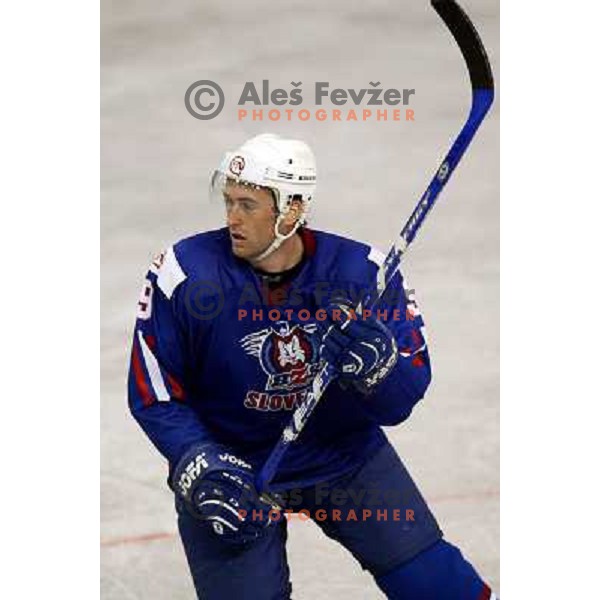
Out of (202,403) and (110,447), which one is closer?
(202,403)

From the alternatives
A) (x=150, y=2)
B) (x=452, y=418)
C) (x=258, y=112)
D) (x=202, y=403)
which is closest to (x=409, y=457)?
(x=452, y=418)

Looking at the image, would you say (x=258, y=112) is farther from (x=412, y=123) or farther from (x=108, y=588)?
(x=108, y=588)

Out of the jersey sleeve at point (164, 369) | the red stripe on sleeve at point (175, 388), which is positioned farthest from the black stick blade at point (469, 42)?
the red stripe on sleeve at point (175, 388)

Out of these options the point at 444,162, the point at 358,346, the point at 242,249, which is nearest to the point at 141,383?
the point at 242,249

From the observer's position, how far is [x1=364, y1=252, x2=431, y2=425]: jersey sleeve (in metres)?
3.67

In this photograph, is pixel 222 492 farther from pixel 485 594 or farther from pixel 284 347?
pixel 485 594

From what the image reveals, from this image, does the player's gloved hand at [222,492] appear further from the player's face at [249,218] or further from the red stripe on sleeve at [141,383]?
the player's face at [249,218]

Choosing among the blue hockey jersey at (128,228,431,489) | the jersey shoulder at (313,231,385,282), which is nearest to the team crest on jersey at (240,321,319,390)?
the blue hockey jersey at (128,228,431,489)

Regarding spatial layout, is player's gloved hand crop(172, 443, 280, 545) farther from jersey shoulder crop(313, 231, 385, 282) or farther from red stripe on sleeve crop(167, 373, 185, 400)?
jersey shoulder crop(313, 231, 385, 282)

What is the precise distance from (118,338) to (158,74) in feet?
1.82

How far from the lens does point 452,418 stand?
414 centimetres

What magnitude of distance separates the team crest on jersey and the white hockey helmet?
0.14 meters

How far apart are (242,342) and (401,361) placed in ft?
0.96

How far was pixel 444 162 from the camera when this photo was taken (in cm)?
360
